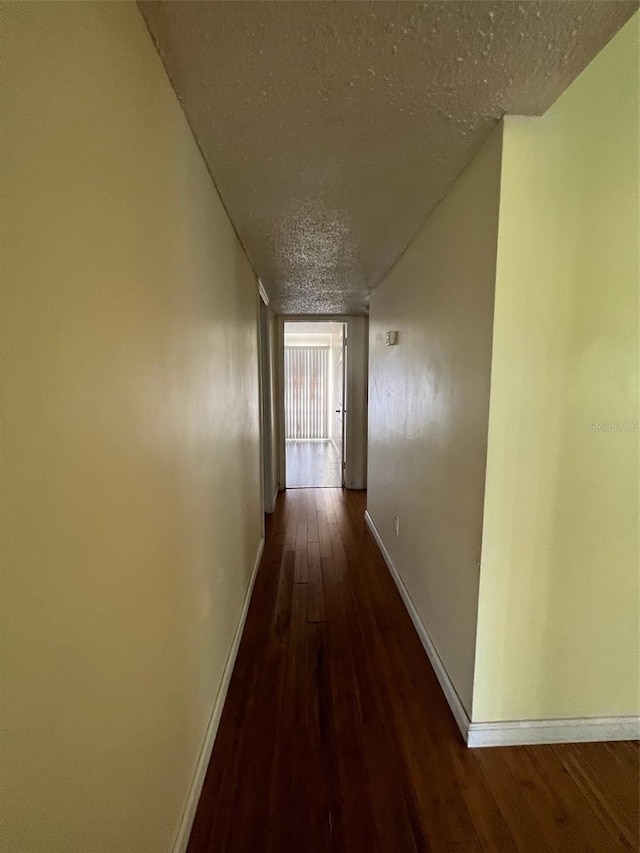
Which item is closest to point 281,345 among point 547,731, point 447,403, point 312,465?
point 312,465

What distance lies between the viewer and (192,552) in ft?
3.97

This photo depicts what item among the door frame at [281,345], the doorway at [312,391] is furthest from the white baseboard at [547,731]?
the doorway at [312,391]

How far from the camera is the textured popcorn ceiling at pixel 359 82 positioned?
82 centimetres

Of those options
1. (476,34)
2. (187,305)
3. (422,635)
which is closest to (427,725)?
(422,635)

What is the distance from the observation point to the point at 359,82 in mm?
988

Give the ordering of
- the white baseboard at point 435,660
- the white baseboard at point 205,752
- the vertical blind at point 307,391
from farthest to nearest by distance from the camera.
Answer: the vertical blind at point 307,391
the white baseboard at point 435,660
the white baseboard at point 205,752

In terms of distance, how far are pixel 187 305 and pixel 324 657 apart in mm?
1753

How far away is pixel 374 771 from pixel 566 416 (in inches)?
56.2

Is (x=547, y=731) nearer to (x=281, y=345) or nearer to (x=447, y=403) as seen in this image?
(x=447, y=403)

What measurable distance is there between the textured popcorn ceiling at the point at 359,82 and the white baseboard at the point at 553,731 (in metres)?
2.11

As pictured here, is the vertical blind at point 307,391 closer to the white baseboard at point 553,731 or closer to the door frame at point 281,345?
the door frame at point 281,345

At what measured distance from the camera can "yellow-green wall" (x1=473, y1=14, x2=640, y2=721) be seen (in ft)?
3.90

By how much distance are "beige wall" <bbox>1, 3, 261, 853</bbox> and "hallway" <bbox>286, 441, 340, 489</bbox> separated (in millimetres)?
3995

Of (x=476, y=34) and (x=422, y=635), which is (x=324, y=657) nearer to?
(x=422, y=635)
